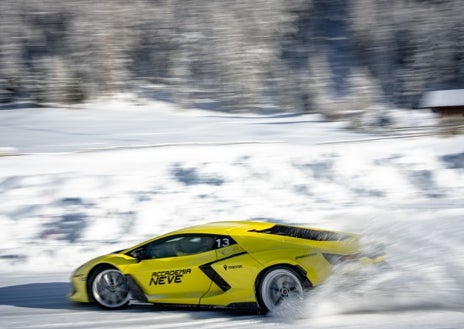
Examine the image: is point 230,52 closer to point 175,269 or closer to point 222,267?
point 175,269

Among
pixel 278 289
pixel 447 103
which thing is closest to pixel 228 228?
pixel 278 289

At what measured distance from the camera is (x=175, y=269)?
832cm

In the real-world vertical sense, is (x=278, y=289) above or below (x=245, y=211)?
below

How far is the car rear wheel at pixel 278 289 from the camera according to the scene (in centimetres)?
757

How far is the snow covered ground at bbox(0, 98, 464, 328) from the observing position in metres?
7.54

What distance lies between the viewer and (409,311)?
7504 mm

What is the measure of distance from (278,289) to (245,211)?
8082 millimetres

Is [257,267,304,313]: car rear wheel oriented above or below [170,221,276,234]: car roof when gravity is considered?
below

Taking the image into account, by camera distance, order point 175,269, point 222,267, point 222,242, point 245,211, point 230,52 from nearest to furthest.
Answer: point 222,267
point 222,242
point 175,269
point 245,211
point 230,52

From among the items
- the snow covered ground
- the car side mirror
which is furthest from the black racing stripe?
the car side mirror

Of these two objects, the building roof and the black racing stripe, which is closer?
the black racing stripe

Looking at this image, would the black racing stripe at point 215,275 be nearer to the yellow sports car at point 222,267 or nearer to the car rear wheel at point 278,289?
the yellow sports car at point 222,267

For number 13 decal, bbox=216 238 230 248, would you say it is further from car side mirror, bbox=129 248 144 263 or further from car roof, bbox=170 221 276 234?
car side mirror, bbox=129 248 144 263

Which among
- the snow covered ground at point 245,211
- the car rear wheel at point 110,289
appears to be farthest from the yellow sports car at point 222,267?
the snow covered ground at point 245,211
